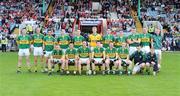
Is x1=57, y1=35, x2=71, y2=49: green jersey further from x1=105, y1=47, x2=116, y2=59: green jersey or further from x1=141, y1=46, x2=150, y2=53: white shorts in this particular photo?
x1=141, y1=46, x2=150, y2=53: white shorts

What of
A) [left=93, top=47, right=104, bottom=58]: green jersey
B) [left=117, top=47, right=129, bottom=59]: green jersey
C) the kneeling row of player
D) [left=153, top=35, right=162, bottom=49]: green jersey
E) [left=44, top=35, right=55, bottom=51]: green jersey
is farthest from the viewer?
[left=153, top=35, right=162, bottom=49]: green jersey

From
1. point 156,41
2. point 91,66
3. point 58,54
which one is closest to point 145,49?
point 156,41

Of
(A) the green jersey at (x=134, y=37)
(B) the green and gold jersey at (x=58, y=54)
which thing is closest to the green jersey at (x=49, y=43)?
(B) the green and gold jersey at (x=58, y=54)

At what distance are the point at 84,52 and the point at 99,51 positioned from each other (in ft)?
1.89

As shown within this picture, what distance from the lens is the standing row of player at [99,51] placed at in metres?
21.4

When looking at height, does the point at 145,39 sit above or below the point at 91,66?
above

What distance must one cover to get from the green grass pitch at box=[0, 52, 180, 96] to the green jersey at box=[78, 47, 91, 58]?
0.83m

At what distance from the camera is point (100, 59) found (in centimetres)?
2155

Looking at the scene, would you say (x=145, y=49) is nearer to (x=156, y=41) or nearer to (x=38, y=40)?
(x=156, y=41)

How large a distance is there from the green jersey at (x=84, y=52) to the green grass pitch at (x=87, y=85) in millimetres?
834

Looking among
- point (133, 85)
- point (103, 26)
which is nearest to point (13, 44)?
point (103, 26)

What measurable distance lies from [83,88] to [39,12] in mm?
28931

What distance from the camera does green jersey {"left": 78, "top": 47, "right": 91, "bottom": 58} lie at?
21.4 metres

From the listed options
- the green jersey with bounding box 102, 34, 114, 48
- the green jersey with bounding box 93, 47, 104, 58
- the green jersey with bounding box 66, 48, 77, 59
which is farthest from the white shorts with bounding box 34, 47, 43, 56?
the green jersey with bounding box 102, 34, 114, 48
